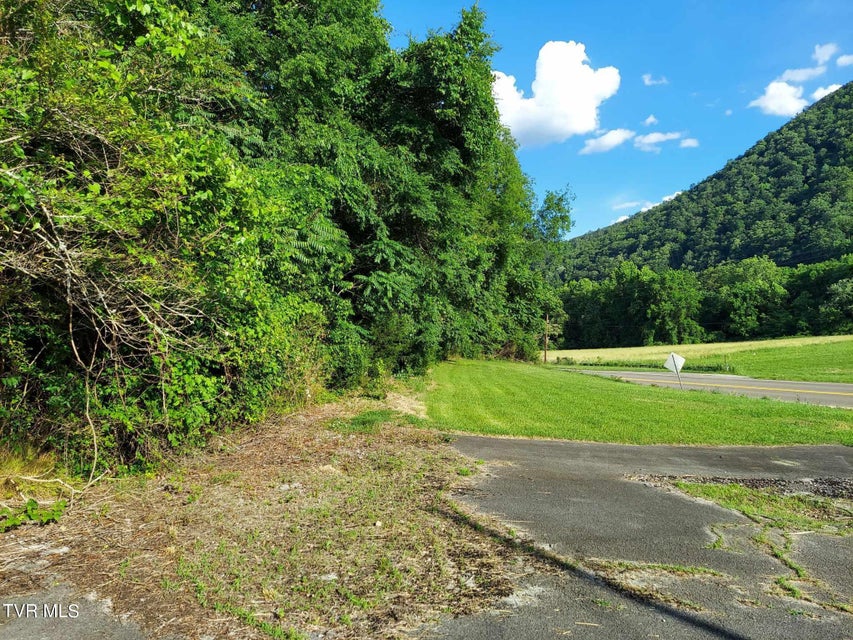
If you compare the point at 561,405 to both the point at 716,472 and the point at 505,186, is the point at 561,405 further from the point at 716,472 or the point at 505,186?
the point at 505,186

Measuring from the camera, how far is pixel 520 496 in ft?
18.3

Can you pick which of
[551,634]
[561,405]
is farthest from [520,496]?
[561,405]

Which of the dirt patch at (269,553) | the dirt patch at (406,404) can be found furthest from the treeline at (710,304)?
the dirt patch at (269,553)

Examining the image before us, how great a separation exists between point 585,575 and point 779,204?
86.9 metres

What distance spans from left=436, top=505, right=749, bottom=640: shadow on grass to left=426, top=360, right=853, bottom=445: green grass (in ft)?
15.1

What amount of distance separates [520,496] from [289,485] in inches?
110

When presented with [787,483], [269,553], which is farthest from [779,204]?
[269,553]

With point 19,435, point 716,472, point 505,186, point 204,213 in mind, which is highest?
point 505,186

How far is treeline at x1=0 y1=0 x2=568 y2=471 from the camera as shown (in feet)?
14.1

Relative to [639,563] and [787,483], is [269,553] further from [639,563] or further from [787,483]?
[787,483]

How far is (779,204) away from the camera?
231 feet

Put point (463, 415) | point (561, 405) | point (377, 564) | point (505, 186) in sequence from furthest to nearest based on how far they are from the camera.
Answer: point (505, 186) → point (561, 405) → point (463, 415) → point (377, 564)

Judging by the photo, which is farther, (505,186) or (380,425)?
(505,186)

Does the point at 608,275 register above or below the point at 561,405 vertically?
above
